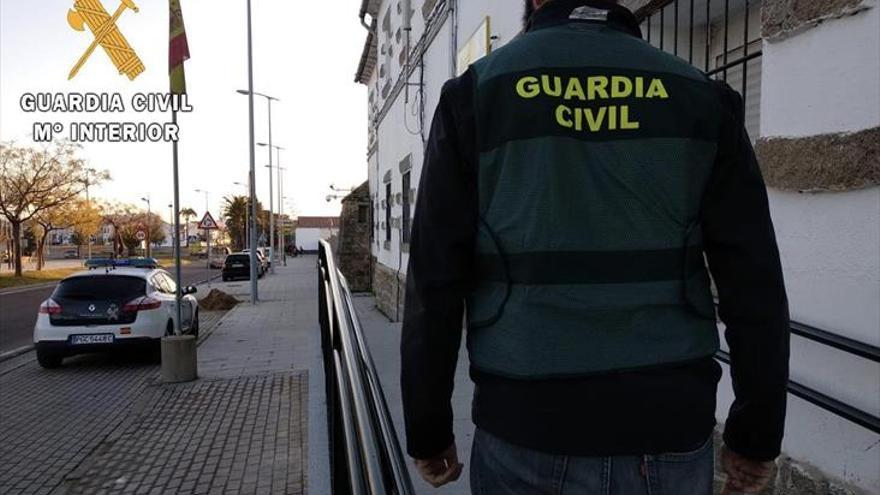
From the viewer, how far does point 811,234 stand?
9.25ft

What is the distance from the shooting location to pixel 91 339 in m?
9.65

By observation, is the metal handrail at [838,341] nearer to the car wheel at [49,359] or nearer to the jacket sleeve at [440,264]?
the jacket sleeve at [440,264]

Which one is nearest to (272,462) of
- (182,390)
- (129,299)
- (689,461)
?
(182,390)

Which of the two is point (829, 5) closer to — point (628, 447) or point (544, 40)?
point (544, 40)

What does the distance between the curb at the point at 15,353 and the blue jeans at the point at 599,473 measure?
11.9 m

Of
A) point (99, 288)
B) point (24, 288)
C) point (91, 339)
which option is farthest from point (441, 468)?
point (24, 288)

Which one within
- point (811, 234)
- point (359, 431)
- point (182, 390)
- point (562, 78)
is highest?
point (562, 78)

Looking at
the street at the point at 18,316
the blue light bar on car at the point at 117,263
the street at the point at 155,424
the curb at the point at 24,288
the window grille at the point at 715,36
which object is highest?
the window grille at the point at 715,36

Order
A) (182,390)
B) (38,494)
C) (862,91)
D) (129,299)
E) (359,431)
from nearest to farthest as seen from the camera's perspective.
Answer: (359,431)
(862,91)
(38,494)
(182,390)
(129,299)

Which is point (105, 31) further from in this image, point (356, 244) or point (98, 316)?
point (356, 244)

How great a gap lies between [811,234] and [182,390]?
7397 millimetres

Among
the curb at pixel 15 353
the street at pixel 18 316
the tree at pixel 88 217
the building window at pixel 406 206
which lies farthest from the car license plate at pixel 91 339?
the tree at pixel 88 217

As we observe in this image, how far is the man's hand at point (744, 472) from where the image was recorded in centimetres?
147

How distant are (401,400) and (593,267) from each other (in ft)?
4.15
